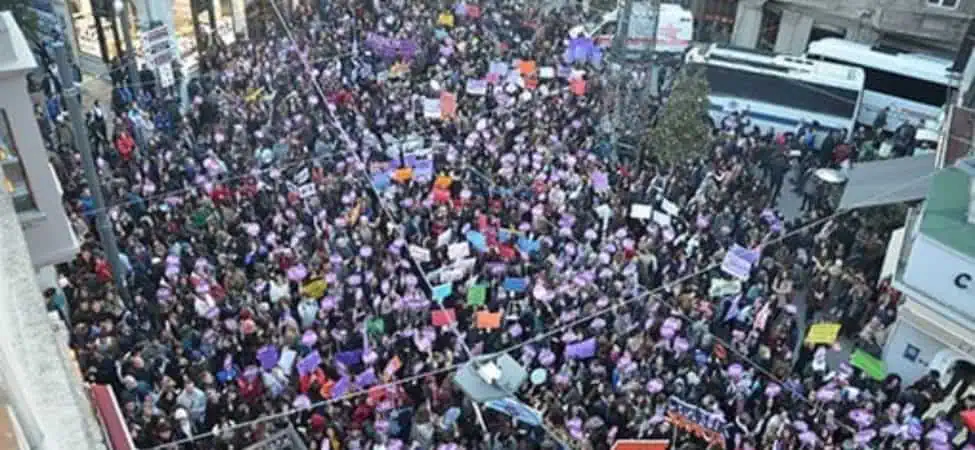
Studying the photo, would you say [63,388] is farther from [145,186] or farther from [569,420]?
[145,186]

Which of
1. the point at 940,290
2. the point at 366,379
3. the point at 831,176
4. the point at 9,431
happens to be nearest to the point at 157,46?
the point at 366,379

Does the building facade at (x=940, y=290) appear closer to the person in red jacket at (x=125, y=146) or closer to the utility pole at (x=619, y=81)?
the utility pole at (x=619, y=81)

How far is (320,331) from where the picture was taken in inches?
572

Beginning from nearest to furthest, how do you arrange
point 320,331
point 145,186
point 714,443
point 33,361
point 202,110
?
point 33,361
point 714,443
point 320,331
point 145,186
point 202,110

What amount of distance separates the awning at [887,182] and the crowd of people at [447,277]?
0.61 metres

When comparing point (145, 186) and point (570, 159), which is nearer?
point (145, 186)

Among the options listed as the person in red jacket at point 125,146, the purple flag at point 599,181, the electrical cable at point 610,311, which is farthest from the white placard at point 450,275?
the person in red jacket at point 125,146

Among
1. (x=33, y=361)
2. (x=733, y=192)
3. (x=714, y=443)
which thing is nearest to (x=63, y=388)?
(x=33, y=361)

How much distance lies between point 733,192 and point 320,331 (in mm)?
8772

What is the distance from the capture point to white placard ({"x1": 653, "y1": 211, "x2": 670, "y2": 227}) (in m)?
17.3

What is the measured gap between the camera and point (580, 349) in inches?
561

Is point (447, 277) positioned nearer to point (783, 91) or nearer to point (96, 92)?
point (783, 91)

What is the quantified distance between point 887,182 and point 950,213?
11.4ft

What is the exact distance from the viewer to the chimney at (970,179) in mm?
14891
